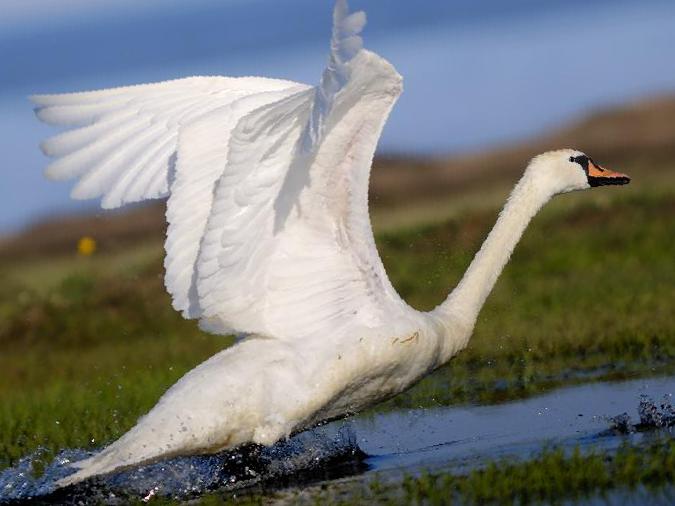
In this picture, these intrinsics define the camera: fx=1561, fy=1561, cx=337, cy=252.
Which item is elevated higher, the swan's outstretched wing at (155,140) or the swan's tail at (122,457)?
the swan's outstretched wing at (155,140)

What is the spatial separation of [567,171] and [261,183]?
2.18m

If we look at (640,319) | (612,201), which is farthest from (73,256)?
(640,319)

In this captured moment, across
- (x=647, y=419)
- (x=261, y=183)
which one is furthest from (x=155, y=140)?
(x=647, y=419)

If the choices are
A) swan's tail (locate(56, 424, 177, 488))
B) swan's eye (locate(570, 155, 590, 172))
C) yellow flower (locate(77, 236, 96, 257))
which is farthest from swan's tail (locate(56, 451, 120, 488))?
yellow flower (locate(77, 236, 96, 257))

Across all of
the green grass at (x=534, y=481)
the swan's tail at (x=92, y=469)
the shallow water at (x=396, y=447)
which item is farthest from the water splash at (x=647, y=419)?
the swan's tail at (x=92, y=469)

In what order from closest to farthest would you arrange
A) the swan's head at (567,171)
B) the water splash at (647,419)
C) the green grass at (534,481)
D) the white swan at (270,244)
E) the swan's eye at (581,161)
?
the green grass at (534,481), the white swan at (270,244), the water splash at (647,419), the swan's head at (567,171), the swan's eye at (581,161)

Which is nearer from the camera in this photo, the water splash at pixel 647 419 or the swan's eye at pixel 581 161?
the water splash at pixel 647 419

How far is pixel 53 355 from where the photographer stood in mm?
12820

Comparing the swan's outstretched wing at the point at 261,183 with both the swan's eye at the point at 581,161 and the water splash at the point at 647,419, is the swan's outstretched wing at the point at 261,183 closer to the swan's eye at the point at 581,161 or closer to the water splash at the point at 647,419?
the water splash at the point at 647,419

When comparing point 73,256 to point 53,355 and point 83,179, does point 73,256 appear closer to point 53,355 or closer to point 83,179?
point 53,355

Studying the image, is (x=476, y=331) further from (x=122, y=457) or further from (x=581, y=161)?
(x=122, y=457)

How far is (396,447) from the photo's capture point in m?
8.09

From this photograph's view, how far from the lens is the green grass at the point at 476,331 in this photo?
31.0 ft

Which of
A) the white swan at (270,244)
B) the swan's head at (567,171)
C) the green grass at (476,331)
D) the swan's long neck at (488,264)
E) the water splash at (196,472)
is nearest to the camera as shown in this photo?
the white swan at (270,244)
